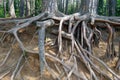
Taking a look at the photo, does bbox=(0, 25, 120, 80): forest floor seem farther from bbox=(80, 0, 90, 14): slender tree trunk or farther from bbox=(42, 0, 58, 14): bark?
bbox=(80, 0, 90, 14): slender tree trunk

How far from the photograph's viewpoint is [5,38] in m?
6.04

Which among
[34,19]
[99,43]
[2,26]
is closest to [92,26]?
[99,43]

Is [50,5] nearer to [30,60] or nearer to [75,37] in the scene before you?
[75,37]

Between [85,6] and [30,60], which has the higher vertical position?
[85,6]

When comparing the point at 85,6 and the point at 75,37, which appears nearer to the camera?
the point at 75,37

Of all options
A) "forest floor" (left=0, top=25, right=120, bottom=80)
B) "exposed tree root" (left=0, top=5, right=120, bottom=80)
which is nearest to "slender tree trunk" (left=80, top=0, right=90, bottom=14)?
"exposed tree root" (left=0, top=5, right=120, bottom=80)

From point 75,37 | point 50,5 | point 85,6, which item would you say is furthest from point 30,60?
point 85,6

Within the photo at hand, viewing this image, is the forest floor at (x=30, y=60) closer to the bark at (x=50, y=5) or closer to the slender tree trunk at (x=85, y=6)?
the bark at (x=50, y=5)

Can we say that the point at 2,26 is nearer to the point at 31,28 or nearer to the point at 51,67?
the point at 31,28

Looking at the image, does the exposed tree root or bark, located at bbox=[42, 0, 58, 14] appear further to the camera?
bark, located at bbox=[42, 0, 58, 14]

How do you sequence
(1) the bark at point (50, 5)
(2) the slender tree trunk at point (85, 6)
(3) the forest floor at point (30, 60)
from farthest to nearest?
(2) the slender tree trunk at point (85, 6) < (1) the bark at point (50, 5) < (3) the forest floor at point (30, 60)

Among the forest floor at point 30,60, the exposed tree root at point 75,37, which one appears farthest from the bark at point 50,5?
the forest floor at point 30,60

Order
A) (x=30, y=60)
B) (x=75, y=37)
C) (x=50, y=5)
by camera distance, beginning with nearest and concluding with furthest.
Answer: (x=30, y=60)
(x=75, y=37)
(x=50, y=5)

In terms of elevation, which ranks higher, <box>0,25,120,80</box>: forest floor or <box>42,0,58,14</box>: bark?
<box>42,0,58,14</box>: bark
